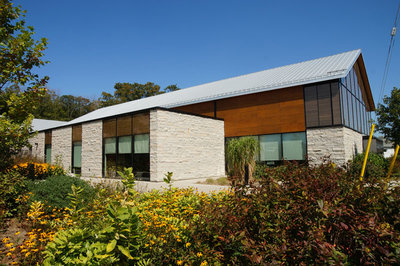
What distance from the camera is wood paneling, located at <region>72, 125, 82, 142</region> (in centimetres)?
1722

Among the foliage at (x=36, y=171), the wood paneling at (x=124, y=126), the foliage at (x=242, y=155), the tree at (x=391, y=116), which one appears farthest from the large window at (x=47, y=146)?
the tree at (x=391, y=116)

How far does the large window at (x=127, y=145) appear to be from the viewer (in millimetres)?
13078

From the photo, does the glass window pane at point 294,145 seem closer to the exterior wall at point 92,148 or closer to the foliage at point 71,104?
the exterior wall at point 92,148

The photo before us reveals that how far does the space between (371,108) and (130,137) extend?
72.6 feet

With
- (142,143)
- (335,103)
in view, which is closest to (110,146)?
(142,143)

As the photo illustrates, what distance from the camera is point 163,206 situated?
4.65 m

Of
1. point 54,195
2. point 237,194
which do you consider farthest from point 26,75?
point 237,194

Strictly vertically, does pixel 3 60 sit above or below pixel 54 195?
above

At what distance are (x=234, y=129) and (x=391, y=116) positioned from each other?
40.4ft

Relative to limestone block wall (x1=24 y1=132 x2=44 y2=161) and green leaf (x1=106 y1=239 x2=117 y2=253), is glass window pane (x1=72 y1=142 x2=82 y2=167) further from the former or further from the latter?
green leaf (x1=106 y1=239 x2=117 y2=253)

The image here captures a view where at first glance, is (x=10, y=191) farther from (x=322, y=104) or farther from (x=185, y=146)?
(x=322, y=104)

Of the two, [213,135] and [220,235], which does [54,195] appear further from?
[213,135]

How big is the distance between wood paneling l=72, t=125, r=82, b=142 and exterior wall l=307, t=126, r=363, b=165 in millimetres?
14153

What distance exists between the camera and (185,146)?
→ 1380 centimetres
